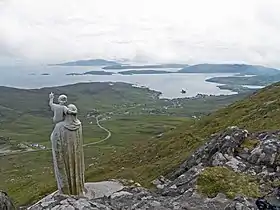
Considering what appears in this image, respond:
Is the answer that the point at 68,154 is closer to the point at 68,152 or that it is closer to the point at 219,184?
the point at 68,152

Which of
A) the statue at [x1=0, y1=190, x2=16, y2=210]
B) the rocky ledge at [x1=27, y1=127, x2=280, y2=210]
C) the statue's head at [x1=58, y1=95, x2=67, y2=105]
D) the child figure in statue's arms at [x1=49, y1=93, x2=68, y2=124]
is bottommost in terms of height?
the statue at [x1=0, y1=190, x2=16, y2=210]

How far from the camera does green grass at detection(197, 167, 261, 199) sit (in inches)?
568

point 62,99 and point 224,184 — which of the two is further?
point 62,99

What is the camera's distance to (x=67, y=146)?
18.5 meters

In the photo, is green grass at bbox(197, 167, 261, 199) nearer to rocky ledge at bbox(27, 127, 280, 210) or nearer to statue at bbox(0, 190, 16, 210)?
rocky ledge at bbox(27, 127, 280, 210)

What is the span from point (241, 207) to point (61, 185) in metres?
9.49

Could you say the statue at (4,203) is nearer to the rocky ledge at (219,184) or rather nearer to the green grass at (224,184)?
the rocky ledge at (219,184)

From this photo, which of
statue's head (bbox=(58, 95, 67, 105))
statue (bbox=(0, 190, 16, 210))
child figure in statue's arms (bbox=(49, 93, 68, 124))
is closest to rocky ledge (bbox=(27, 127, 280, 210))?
child figure in statue's arms (bbox=(49, 93, 68, 124))

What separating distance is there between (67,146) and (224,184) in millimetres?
7120

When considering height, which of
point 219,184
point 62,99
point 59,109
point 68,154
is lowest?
point 219,184

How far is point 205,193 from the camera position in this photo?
14734 millimetres

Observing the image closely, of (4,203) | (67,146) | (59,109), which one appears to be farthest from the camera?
(4,203)

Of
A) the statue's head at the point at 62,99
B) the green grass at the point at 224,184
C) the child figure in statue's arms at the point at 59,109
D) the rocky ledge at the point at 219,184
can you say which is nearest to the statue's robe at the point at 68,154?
the child figure in statue's arms at the point at 59,109

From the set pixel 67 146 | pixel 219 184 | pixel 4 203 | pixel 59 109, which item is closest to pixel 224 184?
pixel 219 184
